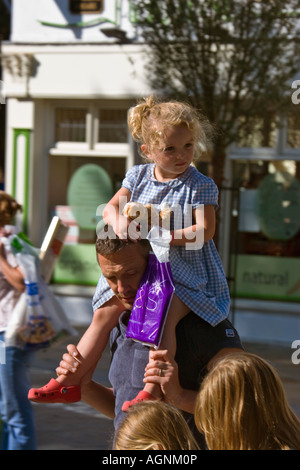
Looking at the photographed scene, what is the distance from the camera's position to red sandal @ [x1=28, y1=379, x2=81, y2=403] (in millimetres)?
2344

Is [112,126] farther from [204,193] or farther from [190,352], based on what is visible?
[190,352]

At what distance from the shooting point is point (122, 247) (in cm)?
226

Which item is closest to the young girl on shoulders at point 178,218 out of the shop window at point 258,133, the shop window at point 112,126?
the shop window at point 258,133

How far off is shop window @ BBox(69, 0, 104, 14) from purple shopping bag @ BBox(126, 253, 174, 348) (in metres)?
9.01

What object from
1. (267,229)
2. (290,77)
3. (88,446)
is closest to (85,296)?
(267,229)

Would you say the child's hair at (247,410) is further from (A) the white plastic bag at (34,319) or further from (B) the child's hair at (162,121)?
(A) the white plastic bag at (34,319)

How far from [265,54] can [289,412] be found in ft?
21.3

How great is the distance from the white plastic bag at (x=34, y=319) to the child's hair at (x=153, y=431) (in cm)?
226

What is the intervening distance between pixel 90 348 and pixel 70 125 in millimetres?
8974

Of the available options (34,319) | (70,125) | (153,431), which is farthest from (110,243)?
(70,125)

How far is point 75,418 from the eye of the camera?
637cm

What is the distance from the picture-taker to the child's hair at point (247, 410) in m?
1.94

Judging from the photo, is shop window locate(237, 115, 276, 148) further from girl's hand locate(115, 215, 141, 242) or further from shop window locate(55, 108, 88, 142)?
girl's hand locate(115, 215, 141, 242)
